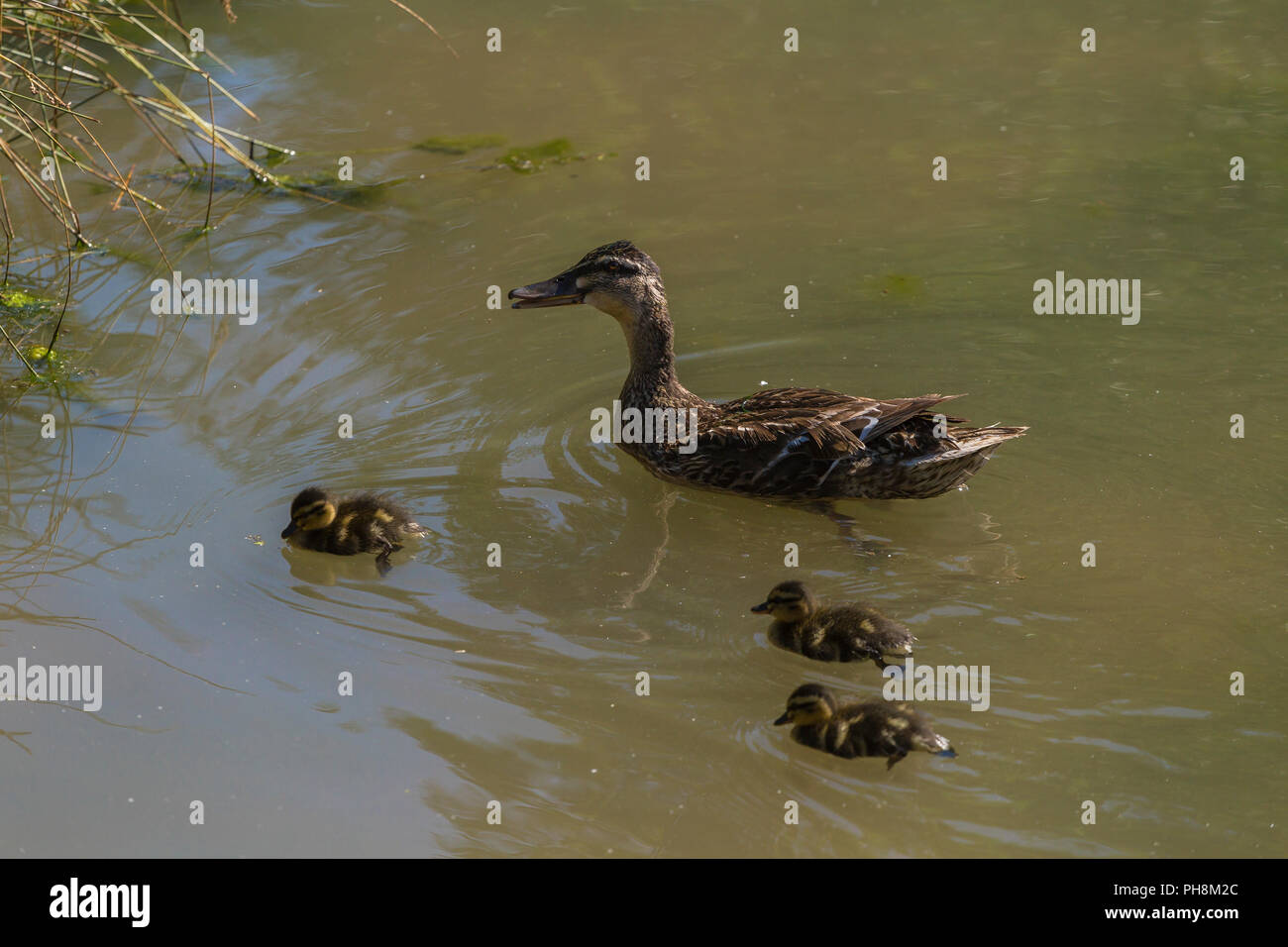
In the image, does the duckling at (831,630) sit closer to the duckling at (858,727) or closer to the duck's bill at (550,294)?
the duckling at (858,727)

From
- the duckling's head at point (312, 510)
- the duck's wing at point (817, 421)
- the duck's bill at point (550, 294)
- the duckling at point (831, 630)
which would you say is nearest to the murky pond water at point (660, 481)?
the duckling at point (831, 630)

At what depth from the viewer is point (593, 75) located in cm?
1080

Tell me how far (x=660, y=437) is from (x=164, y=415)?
238 cm

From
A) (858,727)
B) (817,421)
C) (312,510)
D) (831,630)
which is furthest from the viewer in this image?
(817,421)

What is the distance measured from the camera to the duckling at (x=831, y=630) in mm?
4950

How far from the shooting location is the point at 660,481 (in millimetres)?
6633

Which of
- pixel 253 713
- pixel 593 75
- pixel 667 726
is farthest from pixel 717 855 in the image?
pixel 593 75

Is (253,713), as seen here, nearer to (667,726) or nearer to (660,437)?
(667,726)

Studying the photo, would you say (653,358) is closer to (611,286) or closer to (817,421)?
(611,286)

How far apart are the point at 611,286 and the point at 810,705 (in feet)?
9.09

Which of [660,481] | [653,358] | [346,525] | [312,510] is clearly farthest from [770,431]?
[312,510]

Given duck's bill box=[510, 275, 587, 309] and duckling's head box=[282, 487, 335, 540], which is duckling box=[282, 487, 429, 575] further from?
duck's bill box=[510, 275, 587, 309]

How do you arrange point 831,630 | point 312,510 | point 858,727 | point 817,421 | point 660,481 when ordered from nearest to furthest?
1. point 858,727
2. point 831,630
3. point 312,510
4. point 817,421
5. point 660,481

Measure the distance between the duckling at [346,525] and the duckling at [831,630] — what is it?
158cm
